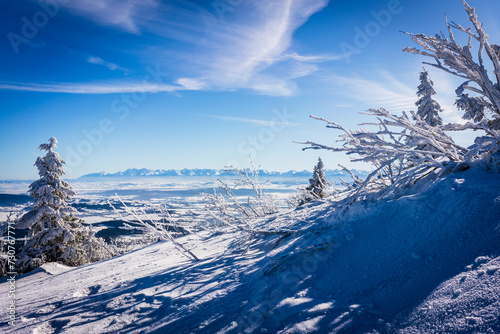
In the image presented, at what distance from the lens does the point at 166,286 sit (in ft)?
7.91

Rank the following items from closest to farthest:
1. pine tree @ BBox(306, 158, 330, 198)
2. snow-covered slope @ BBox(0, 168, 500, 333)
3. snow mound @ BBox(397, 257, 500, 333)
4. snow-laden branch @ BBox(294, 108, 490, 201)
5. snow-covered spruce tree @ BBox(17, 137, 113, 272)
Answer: snow mound @ BBox(397, 257, 500, 333) < snow-covered slope @ BBox(0, 168, 500, 333) < snow-laden branch @ BBox(294, 108, 490, 201) < pine tree @ BBox(306, 158, 330, 198) < snow-covered spruce tree @ BBox(17, 137, 113, 272)

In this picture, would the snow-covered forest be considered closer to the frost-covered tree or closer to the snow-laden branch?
the snow-laden branch

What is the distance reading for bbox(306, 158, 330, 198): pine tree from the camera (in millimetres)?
3878

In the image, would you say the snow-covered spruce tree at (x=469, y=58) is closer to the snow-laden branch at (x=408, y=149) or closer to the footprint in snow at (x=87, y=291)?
the snow-laden branch at (x=408, y=149)

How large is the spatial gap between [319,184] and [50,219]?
18.7m

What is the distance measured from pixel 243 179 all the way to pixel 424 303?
585cm

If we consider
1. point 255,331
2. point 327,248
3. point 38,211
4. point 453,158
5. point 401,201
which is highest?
point 38,211

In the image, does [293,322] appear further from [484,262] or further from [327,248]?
[484,262]

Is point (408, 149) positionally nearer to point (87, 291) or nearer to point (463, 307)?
point (463, 307)

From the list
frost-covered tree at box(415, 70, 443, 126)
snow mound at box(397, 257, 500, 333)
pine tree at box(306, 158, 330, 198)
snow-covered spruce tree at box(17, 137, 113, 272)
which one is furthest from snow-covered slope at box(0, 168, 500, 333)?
frost-covered tree at box(415, 70, 443, 126)

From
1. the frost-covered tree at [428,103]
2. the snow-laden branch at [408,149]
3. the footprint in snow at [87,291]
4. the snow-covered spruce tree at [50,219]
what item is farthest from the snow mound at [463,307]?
the snow-covered spruce tree at [50,219]

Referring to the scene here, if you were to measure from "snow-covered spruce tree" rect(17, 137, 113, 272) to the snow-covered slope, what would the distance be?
15475 millimetres

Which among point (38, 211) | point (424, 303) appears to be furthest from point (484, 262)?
point (38, 211)

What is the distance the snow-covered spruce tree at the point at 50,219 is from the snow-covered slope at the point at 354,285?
15.5m
